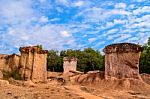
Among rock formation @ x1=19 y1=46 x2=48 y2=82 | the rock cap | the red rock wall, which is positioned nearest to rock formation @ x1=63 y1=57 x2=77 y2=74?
rock formation @ x1=19 y1=46 x2=48 y2=82

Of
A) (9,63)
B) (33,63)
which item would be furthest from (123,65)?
(9,63)

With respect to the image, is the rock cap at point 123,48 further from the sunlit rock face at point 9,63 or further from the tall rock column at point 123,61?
the sunlit rock face at point 9,63

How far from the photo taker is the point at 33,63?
82.8 feet

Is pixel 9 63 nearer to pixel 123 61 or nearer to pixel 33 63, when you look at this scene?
pixel 33 63

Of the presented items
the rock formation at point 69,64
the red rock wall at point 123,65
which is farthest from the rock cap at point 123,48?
the rock formation at point 69,64

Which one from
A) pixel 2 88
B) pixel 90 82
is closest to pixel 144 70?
pixel 90 82

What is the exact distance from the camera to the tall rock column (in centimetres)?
2372

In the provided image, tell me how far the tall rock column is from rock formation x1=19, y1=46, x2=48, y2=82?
4.86 meters

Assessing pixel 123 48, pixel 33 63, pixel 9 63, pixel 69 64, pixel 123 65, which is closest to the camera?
pixel 123 65

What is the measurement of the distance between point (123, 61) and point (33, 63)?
261 inches

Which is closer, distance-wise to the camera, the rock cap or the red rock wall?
the red rock wall

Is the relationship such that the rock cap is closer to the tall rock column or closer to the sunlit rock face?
the tall rock column

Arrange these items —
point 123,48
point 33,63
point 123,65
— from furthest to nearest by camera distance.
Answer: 1. point 33,63
2. point 123,48
3. point 123,65

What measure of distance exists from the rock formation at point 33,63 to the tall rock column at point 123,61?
486cm
